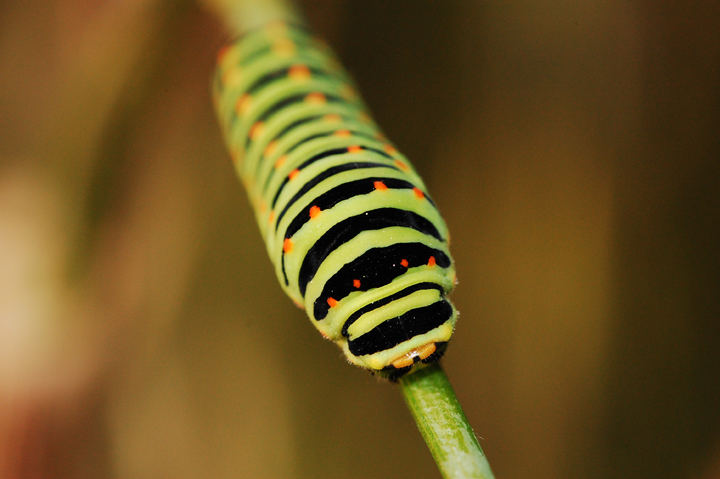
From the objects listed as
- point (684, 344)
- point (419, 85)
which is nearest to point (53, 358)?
point (419, 85)

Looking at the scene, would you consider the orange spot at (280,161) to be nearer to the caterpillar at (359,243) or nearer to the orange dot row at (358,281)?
the caterpillar at (359,243)

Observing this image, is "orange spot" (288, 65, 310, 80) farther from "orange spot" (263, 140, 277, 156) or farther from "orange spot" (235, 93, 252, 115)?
"orange spot" (263, 140, 277, 156)

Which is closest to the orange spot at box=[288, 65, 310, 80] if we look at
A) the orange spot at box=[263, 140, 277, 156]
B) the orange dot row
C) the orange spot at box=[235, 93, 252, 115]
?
the orange spot at box=[235, 93, 252, 115]

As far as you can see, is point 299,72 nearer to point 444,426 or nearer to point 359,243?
point 359,243

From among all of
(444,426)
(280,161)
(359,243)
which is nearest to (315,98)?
(280,161)

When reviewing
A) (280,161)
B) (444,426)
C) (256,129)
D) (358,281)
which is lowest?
(444,426)

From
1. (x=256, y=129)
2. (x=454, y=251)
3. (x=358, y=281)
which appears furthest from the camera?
(x=454, y=251)

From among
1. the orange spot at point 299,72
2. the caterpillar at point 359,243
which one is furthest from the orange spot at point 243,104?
the caterpillar at point 359,243
